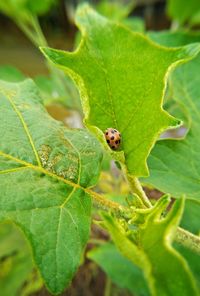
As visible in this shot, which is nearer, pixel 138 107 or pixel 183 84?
pixel 138 107

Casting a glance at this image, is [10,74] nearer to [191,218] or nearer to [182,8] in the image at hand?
[182,8]

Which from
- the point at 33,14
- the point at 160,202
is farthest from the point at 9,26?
the point at 160,202

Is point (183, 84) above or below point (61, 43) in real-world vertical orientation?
below

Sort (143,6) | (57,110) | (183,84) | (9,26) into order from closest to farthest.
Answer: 1. (183,84)
2. (57,110)
3. (143,6)
4. (9,26)

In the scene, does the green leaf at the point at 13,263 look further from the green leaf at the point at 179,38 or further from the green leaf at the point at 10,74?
the green leaf at the point at 179,38

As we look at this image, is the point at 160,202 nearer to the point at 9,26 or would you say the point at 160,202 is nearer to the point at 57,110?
the point at 57,110

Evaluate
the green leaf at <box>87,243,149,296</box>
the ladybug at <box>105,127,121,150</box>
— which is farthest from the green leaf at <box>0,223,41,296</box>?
the ladybug at <box>105,127,121,150</box>

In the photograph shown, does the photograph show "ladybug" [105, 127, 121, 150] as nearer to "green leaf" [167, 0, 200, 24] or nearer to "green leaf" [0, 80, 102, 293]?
"green leaf" [0, 80, 102, 293]
